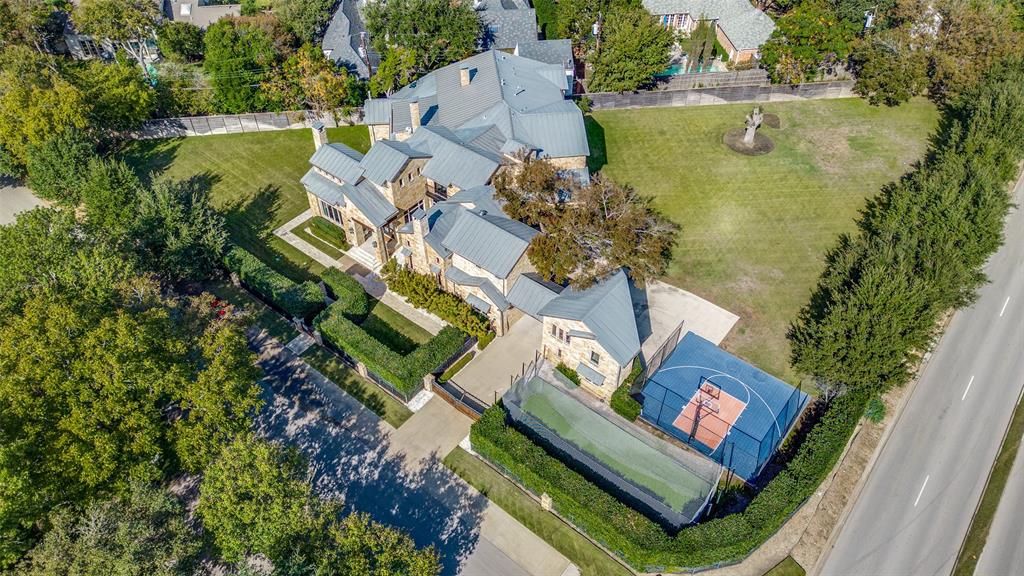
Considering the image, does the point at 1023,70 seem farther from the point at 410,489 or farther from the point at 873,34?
the point at 410,489

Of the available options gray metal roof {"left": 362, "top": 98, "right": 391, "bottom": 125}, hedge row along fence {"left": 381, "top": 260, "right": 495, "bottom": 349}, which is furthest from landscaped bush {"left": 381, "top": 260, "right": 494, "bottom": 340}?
gray metal roof {"left": 362, "top": 98, "right": 391, "bottom": 125}

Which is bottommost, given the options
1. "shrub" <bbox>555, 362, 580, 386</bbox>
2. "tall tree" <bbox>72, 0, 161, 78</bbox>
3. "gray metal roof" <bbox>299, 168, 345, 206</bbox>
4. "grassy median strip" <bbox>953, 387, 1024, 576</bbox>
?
"grassy median strip" <bbox>953, 387, 1024, 576</bbox>

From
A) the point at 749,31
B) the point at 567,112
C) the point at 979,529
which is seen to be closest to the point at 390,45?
the point at 567,112

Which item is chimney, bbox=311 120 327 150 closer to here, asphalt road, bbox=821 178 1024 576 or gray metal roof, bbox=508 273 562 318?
gray metal roof, bbox=508 273 562 318

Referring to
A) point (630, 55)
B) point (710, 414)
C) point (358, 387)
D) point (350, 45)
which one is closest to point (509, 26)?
point (630, 55)

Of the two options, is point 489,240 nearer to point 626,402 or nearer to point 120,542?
point 626,402
